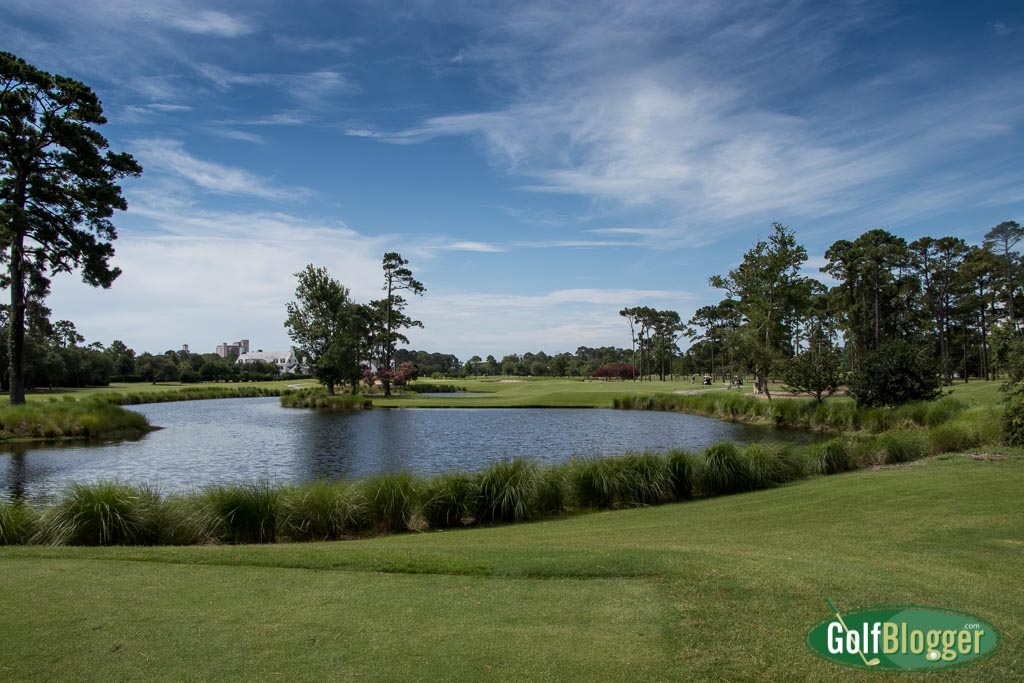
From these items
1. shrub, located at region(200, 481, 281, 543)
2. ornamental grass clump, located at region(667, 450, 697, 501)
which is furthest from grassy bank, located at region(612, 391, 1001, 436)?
shrub, located at region(200, 481, 281, 543)

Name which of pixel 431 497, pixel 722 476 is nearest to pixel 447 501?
pixel 431 497

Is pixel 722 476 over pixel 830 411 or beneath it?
beneath

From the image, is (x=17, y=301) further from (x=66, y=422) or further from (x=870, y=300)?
(x=870, y=300)

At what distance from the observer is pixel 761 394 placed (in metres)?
43.0

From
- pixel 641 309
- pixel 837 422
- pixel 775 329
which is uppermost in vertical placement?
pixel 641 309

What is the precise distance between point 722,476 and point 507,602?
9809 mm

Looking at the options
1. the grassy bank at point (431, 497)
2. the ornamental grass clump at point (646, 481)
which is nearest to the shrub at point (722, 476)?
the grassy bank at point (431, 497)

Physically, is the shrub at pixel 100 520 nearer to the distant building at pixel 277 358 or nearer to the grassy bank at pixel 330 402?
the grassy bank at pixel 330 402

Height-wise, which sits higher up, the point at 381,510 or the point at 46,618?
the point at 46,618

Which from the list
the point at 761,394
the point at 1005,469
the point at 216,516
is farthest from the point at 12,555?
the point at 761,394

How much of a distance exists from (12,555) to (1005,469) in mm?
15395

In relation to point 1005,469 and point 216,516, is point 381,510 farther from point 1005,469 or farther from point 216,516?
point 1005,469

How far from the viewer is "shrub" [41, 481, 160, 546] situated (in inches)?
332

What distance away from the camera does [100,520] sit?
8.67 meters
